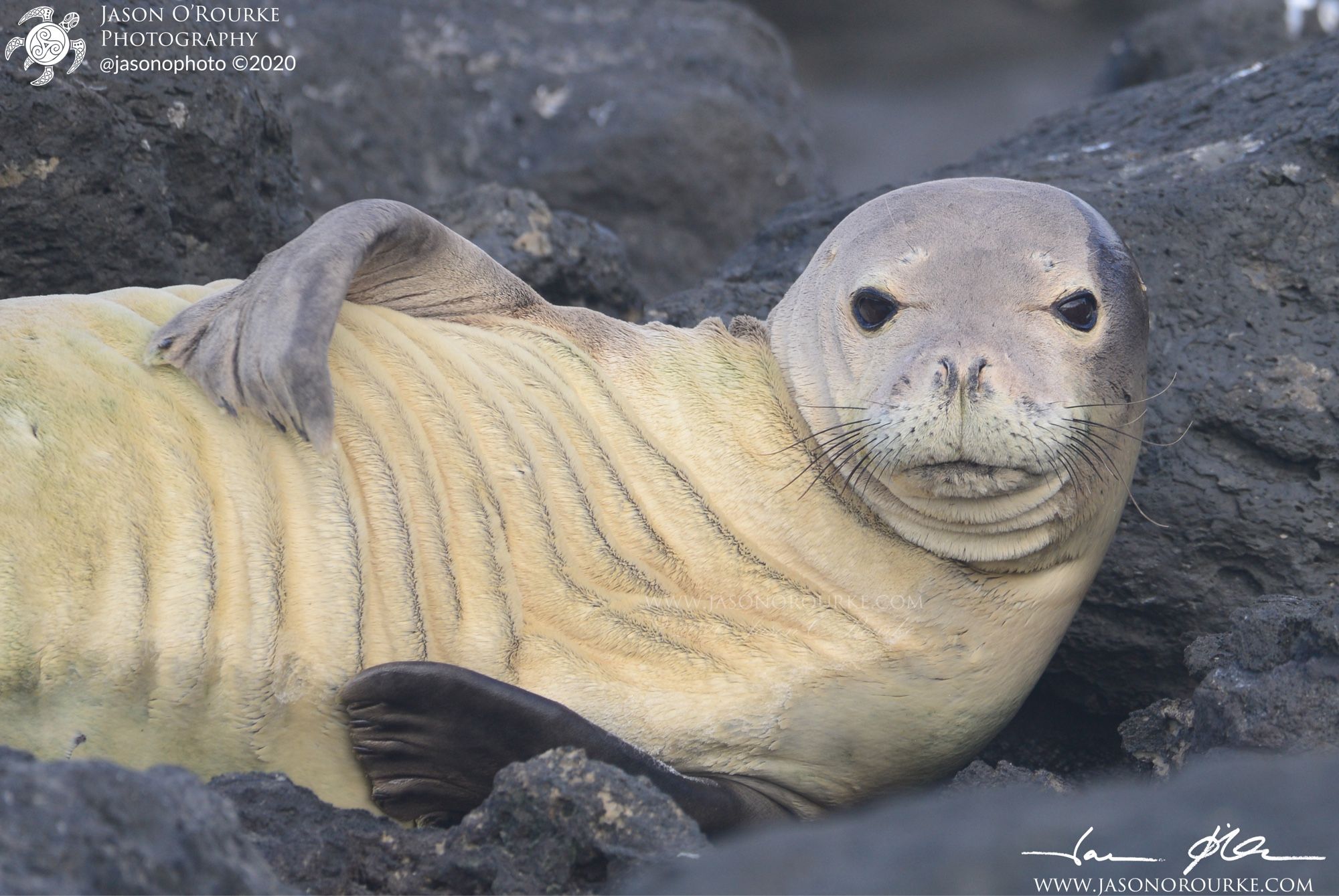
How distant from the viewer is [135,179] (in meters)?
4.69

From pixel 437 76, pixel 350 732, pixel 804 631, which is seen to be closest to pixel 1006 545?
pixel 804 631

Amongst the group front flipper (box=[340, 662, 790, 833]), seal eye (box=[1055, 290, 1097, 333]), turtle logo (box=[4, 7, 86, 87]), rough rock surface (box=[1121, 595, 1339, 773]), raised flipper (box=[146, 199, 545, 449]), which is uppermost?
turtle logo (box=[4, 7, 86, 87])

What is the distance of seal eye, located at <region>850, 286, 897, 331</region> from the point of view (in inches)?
146

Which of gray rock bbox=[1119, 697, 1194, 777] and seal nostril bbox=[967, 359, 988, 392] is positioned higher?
seal nostril bbox=[967, 359, 988, 392]

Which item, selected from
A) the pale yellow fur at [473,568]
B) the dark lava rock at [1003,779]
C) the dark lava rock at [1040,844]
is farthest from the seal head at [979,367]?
the dark lava rock at [1040,844]

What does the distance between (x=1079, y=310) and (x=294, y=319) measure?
1.82m

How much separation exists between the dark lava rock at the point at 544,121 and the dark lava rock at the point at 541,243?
2055mm

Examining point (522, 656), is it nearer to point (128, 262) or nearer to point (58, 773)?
point (58, 773)

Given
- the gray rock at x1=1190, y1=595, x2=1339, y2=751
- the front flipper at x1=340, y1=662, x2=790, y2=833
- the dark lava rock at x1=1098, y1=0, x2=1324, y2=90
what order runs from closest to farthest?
the gray rock at x1=1190, y1=595, x2=1339, y2=751 → the front flipper at x1=340, y1=662, x2=790, y2=833 → the dark lava rock at x1=1098, y1=0, x2=1324, y2=90

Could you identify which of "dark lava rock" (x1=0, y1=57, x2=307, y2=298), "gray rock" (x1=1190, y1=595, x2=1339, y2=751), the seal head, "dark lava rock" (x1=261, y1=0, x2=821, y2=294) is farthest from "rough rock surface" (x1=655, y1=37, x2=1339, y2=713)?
"dark lava rock" (x1=261, y1=0, x2=821, y2=294)

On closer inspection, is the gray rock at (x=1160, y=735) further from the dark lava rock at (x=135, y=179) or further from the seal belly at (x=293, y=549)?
the dark lava rock at (x=135, y=179)

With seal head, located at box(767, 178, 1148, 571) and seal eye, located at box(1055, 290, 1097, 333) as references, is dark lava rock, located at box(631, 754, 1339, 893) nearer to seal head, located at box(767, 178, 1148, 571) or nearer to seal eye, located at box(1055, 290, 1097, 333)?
A: seal head, located at box(767, 178, 1148, 571)

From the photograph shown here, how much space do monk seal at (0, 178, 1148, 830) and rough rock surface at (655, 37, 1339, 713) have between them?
25.6 inches
